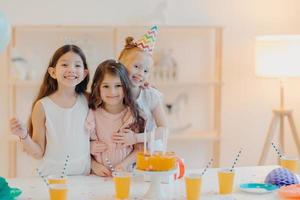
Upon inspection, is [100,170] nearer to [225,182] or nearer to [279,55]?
[225,182]

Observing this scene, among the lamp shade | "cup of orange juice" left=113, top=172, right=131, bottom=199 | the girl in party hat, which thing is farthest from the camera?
the lamp shade

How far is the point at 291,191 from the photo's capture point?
211 centimetres

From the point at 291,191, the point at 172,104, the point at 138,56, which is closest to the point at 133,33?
the point at 172,104

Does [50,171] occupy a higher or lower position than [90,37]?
lower

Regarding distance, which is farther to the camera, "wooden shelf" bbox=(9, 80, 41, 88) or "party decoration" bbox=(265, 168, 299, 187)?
"wooden shelf" bbox=(9, 80, 41, 88)

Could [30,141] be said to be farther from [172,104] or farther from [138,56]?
[172,104]

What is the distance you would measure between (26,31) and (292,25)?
6.97 feet

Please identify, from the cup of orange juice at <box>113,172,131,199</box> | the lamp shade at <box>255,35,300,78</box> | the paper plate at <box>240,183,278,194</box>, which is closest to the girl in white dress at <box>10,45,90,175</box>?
the cup of orange juice at <box>113,172,131,199</box>

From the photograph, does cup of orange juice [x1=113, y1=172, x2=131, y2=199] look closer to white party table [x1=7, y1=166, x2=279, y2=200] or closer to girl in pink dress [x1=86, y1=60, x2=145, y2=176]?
white party table [x1=7, y1=166, x2=279, y2=200]

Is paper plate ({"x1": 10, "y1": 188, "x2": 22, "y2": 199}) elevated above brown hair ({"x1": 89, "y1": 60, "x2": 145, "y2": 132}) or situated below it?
below

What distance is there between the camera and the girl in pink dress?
239 centimetres

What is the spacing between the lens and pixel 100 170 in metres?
2.41

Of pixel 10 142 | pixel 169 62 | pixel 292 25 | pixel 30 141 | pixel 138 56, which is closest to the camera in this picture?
pixel 30 141

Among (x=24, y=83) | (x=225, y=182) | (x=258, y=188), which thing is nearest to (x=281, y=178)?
(x=258, y=188)
